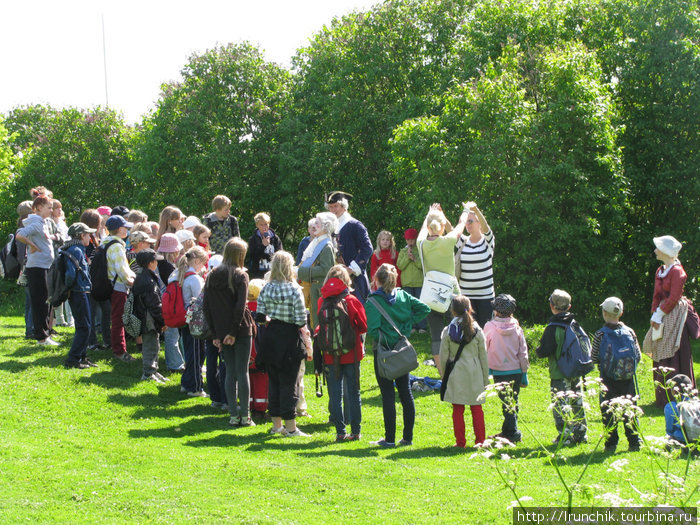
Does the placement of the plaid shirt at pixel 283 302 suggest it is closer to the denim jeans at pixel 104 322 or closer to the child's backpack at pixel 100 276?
the child's backpack at pixel 100 276

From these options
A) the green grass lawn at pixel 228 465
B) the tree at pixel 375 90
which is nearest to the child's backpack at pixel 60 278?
the green grass lawn at pixel 228 465

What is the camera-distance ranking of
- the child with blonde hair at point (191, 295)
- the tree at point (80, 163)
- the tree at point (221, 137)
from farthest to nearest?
the tree at point (80, 163)
the tree at point (221, 137)
the child with blonde hair at point (191, 295)

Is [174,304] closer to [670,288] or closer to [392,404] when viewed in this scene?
[392,404]

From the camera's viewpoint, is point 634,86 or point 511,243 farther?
point 634,86

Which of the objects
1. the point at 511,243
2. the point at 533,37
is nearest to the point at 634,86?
the point at 533,37

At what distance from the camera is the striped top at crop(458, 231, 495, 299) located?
10.8m

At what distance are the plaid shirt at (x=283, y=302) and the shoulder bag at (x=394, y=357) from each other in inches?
33.8

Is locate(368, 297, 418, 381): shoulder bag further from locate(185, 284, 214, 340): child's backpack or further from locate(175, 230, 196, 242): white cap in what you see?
locate(175, 230, 196, 242): white cap

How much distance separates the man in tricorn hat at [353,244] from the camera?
33.8ft

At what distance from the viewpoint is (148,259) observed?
33.7 ft

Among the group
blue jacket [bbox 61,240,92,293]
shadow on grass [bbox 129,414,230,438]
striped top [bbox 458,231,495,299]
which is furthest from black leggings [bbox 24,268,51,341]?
striped top [bbox 458,231,495,299]

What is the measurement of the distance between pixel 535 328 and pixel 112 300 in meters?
7.04

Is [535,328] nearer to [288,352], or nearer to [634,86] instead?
[288,352]

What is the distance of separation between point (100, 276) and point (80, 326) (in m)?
0.75
